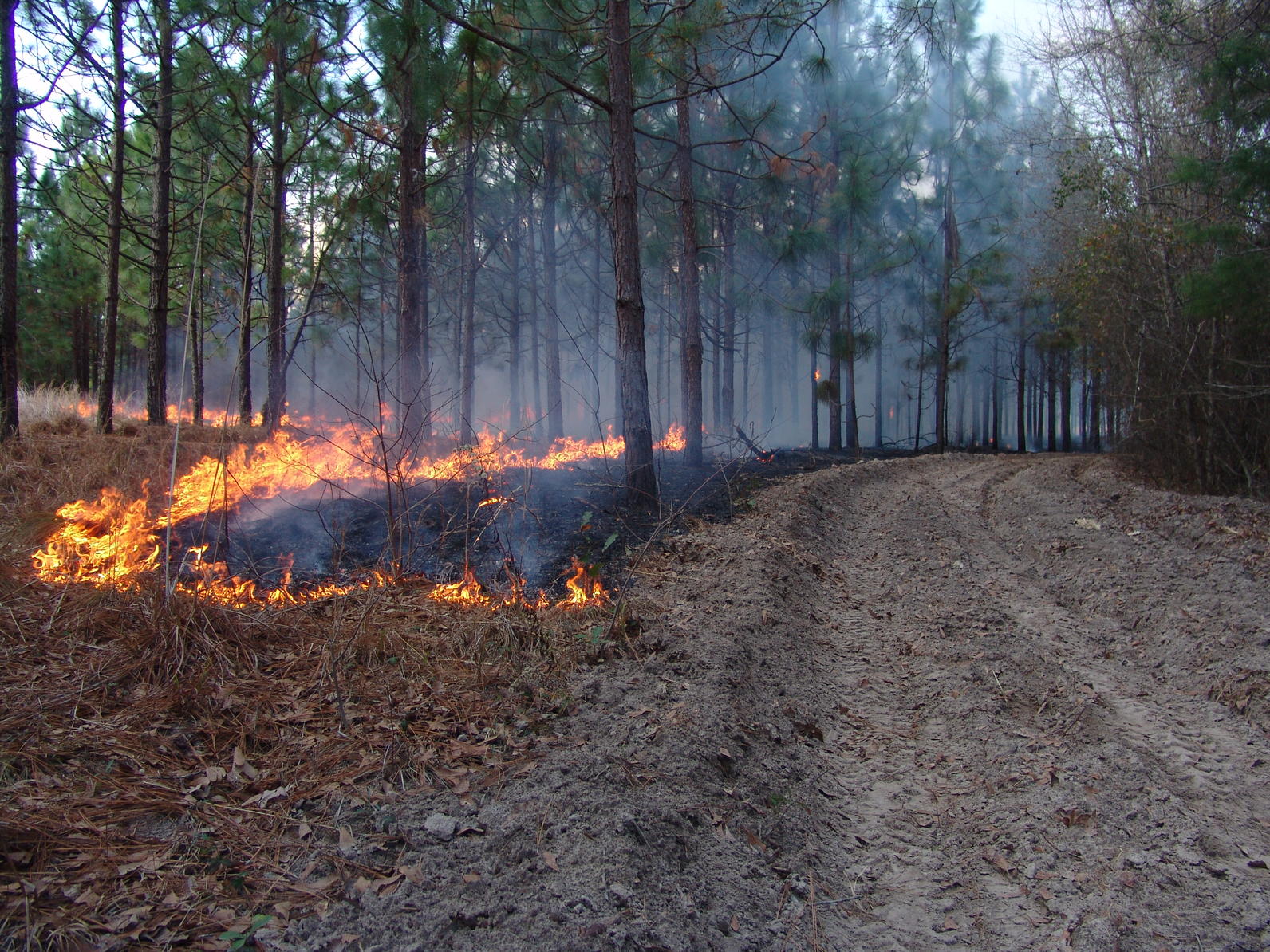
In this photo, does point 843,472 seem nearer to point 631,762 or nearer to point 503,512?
point 503,512

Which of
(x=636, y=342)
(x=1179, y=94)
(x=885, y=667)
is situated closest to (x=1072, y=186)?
(x=1179, y=94)

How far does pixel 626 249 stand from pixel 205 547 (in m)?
5.55

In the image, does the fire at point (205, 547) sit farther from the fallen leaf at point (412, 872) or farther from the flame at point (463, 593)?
the fallen leaf at point (412, 872)

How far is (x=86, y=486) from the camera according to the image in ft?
21.7

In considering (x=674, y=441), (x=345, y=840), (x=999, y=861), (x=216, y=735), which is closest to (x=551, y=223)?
(x=674, y=441)

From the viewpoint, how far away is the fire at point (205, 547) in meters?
4.63

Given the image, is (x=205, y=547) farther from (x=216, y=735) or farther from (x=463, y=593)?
(x=463, y=593)

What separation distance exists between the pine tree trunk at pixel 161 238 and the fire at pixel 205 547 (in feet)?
16.4

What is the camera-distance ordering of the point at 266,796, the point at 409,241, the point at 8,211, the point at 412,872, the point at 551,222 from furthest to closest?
the point at 551,222, the point at 409,241, the point at 8,211, the point at 266,796, the point at 412,872

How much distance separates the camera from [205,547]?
4.19 metres

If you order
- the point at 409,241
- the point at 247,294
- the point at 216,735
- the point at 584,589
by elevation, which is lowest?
the point at 216,735

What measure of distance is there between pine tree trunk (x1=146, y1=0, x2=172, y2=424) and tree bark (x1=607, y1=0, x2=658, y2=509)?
7359mm

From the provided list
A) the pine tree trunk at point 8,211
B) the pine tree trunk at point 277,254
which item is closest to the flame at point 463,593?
the pine tree trunk at point 8,211

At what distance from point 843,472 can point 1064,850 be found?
11693 millimetres
